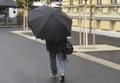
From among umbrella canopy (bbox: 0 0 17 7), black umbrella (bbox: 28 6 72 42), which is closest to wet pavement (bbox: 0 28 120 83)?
black umbrella (bbox: 28 6 72 42)

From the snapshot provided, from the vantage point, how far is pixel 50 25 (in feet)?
36.1

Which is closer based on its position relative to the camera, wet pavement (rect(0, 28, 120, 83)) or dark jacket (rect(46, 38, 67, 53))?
dark jacket (rect(46, 38, 67, 53))

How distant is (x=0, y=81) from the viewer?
11.1 metres

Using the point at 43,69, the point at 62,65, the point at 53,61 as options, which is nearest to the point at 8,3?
the point at 43,69

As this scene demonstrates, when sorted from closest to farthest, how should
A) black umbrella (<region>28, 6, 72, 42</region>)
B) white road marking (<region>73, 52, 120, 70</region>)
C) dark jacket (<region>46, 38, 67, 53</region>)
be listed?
black umbrella (<region>28, 6, 72, 42</region>), dark jacket (<region>46, 38, 67, 53</region>), white road marking (<region>73, 52, 120, 70</region>)

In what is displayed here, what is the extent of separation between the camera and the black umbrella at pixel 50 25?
10938 millimetres

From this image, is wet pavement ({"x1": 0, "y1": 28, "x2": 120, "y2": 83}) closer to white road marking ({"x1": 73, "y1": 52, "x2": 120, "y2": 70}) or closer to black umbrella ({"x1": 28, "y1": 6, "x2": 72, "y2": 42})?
white road marking ({"x1": 73, "y1": 52, "x2": 120, "y2": 70})

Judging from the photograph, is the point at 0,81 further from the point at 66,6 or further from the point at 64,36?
the point at 66,6

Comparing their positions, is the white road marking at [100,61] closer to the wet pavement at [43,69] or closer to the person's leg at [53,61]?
the wet pavement at [43,69]

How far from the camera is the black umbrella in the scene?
10938mm

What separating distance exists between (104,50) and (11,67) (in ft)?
21.7

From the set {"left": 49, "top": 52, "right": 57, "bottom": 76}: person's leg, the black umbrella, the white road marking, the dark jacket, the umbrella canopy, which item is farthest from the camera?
the umbrella canopy

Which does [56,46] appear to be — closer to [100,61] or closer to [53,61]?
[53,61]

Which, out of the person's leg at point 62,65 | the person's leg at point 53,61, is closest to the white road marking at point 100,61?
the person's leg at point 53,61
